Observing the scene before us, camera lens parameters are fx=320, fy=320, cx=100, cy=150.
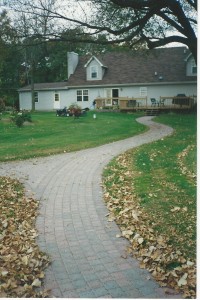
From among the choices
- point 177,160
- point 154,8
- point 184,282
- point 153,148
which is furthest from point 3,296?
point 154,8

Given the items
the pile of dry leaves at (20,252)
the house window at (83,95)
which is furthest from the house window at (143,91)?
the pile of dry leaves at (20,252)

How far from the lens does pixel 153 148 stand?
12.5 meters

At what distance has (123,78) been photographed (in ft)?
119

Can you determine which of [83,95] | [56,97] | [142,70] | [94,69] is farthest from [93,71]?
[56,97]

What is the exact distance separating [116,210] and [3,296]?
300 centimetres

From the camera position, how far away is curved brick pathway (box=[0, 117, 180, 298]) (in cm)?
371

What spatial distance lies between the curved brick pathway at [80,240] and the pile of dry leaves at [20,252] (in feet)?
0.48

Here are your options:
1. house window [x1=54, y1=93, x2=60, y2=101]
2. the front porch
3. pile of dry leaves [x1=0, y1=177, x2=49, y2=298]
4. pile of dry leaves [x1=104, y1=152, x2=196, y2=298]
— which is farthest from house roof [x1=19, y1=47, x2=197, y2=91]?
pile of dry leaves [x1=0, y1=177, x2=49, y2=298]

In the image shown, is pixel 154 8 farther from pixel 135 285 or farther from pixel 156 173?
pixel 135 285

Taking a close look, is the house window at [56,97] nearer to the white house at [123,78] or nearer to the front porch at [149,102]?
the white house at [123,78]

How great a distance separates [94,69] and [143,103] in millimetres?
7663

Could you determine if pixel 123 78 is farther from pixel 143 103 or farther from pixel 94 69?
pixel 143 103

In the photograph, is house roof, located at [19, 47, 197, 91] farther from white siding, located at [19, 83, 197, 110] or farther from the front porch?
the front porch

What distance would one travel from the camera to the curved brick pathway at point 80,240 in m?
3.71
